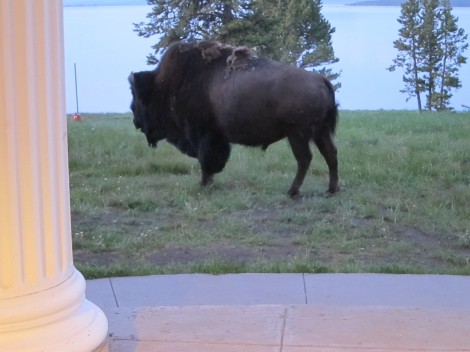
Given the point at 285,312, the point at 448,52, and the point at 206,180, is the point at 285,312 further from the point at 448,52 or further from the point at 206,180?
the point at 448,52

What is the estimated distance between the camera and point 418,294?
5.24 m

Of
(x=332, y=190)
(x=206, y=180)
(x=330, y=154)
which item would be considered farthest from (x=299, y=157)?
(x=206, y=180)

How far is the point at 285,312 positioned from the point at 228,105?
490 cm

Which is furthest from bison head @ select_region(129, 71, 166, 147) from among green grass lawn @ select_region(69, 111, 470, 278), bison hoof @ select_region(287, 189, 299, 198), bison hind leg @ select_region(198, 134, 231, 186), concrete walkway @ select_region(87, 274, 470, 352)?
concrete walkway @ select_region(87, 274, 470, 352)

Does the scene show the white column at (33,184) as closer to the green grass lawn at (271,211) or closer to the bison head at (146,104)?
the green grass lawn at (271,211)

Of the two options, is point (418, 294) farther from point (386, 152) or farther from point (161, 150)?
point (161, 150)

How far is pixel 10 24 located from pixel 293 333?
211 centimetres

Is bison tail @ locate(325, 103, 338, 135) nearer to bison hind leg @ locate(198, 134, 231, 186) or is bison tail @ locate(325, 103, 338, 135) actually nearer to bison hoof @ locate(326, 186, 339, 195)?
bison hoof @ locate(326, 186, 339, 195)

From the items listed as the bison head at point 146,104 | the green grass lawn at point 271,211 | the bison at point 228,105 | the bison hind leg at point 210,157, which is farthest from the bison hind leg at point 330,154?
the bison head at point 146,104

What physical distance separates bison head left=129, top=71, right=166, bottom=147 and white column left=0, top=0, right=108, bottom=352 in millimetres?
6746

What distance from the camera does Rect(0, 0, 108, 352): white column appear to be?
298 cm

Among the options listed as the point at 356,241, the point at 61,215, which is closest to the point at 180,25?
the point at 356,241

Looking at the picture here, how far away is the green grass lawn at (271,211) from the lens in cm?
646

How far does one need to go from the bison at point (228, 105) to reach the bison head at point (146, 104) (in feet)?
0.04
